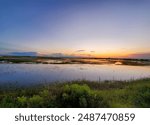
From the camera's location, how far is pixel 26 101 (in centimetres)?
768

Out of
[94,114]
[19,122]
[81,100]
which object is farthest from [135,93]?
[19,122]

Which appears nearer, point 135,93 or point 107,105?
point 107,105

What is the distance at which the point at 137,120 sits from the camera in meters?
6.39

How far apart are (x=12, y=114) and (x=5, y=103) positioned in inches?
45.5

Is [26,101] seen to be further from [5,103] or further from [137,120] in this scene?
[137,120]

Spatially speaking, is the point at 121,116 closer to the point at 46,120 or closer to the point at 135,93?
the point at 46,120

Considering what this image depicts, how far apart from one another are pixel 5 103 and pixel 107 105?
308 centimetres

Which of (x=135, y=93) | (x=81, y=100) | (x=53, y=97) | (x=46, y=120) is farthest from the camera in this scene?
(x=135, y=93)

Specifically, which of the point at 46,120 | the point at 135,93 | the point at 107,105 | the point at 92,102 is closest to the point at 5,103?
the point at 46,120

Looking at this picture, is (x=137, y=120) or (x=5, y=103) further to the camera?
(x=5, y=103)

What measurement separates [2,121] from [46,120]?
46.9 inches

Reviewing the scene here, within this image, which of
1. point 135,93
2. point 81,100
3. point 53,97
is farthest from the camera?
point 135,93

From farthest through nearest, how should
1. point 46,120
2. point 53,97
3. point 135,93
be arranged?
point 135,93
point 53,97
point 46,120

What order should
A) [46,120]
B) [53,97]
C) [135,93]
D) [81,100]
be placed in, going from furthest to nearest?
[135,93] < [53,97] < [81,100] < [46,120]
